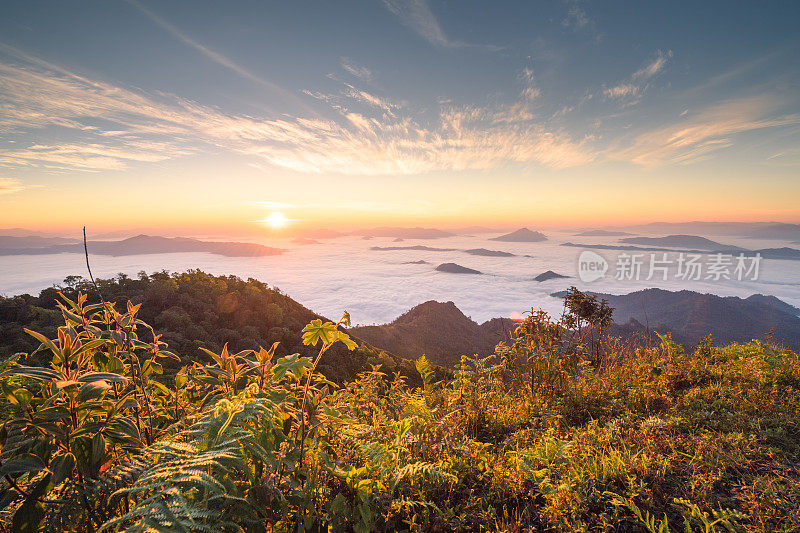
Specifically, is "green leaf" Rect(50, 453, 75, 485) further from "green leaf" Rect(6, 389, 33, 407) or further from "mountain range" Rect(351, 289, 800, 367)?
"mountain range" Rect(351, 289, 800, 367)

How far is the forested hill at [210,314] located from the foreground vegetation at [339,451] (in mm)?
16377

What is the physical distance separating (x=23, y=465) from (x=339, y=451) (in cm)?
179

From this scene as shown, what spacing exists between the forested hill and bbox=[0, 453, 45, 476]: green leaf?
56.9ft

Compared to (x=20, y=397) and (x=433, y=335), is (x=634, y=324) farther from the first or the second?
(x=20, y=397)

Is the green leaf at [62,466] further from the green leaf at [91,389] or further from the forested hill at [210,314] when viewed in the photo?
the forested hill at [210,314]

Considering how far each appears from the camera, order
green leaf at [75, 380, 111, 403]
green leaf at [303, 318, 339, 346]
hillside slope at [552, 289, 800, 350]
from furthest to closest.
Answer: hillside slope at [552, 289, 800, 350] → green leaf at [303, 318, 339, 346] → green leaf at [75, 380, 111, 403]

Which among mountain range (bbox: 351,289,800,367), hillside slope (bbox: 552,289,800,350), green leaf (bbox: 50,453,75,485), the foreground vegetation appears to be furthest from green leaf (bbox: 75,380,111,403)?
hillside slope (bbox: 552,289,800,350)

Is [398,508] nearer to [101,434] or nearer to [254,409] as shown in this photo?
[254,409]

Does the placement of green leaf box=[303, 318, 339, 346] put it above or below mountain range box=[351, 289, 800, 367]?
above

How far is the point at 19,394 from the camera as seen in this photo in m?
1.34

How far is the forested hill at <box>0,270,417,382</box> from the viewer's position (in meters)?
17.5

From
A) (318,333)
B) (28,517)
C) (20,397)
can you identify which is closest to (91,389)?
(20,397)

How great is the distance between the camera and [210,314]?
944 inches

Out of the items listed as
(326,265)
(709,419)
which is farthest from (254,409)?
(326,265)
